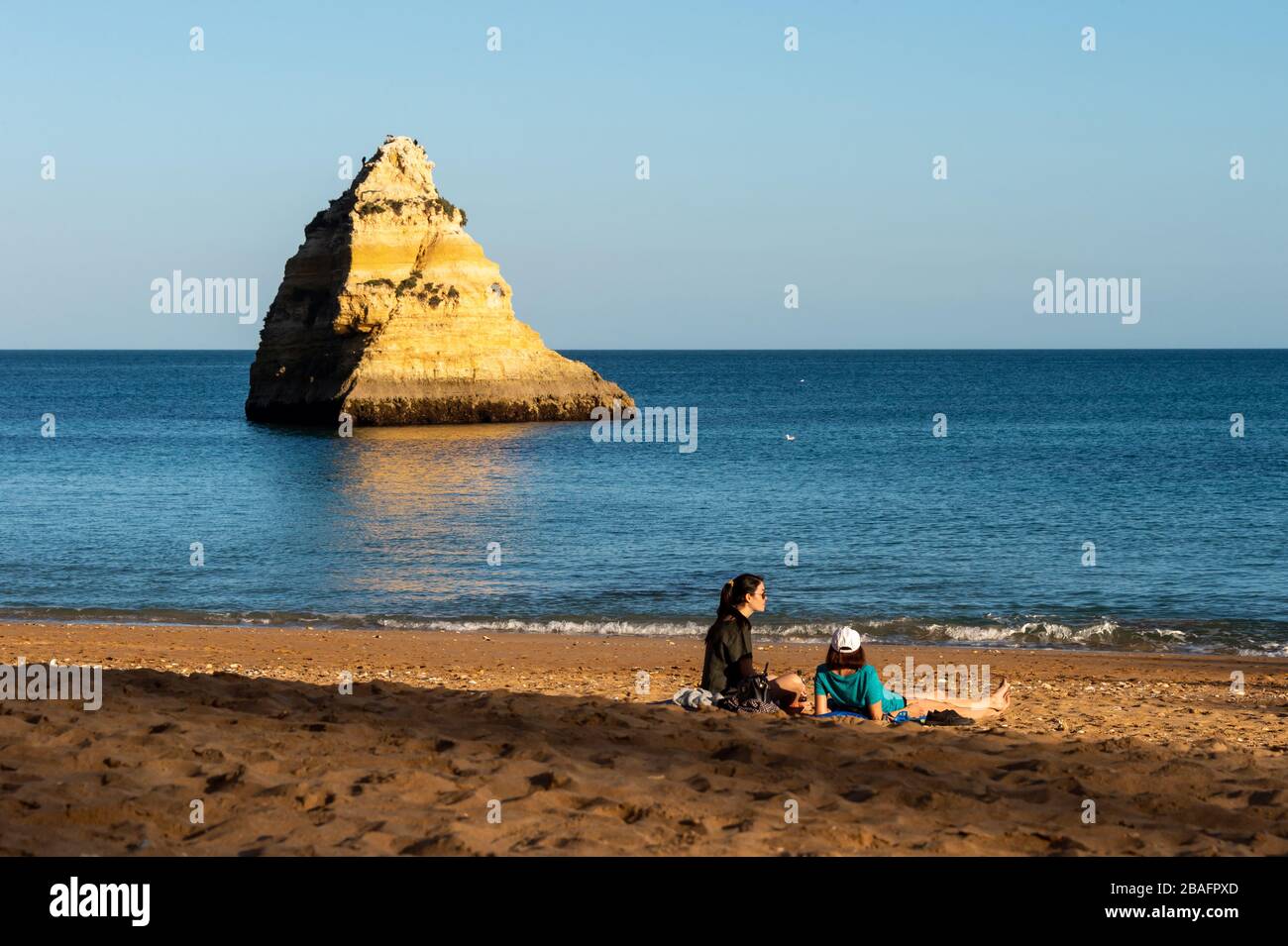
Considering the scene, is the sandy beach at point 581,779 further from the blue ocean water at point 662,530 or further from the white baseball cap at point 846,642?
the blue ocean water at point 662,530

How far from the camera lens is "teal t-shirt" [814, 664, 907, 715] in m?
10.5

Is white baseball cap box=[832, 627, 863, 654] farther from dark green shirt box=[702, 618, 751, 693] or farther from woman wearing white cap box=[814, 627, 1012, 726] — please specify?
dark green shirt box=[702, 618, 751, 693]

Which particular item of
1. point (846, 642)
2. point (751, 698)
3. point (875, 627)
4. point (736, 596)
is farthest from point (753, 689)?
point (875, 627)

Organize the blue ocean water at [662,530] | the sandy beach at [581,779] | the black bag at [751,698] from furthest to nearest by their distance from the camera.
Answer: the blue ocean water at [662,530] → the black bag at [751,698] → the sandy beach at [581,779]

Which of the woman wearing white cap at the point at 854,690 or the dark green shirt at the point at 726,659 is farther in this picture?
the dark green shirt at the point at 726,659

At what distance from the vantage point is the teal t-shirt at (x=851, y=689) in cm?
1053

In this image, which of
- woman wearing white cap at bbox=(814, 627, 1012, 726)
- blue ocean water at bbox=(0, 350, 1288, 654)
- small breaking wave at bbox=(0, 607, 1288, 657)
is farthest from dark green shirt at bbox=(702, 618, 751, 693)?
blue ocean water at bbox=(0, 350, 1288, 654)

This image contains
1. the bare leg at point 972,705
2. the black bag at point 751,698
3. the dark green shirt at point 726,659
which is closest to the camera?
the black bag at point 751,698

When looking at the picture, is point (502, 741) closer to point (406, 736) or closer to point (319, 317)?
point (406, 736)

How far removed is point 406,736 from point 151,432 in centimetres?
A: 6637

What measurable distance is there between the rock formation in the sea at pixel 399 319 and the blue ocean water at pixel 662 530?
250 centimetres

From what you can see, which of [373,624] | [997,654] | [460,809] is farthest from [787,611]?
[460,809]

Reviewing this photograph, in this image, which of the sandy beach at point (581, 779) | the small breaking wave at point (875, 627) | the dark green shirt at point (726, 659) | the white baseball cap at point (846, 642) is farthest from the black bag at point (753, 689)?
the small breaking wave at point (875, 627)
